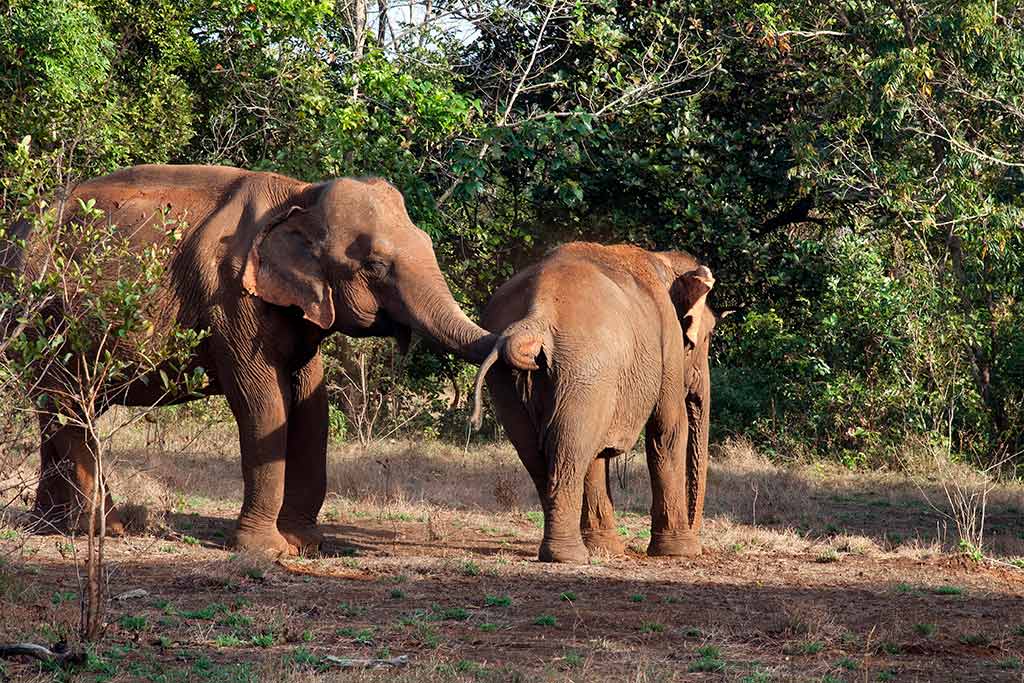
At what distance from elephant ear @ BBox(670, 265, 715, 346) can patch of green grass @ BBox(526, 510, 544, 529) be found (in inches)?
91.8

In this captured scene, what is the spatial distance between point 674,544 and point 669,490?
46 centimetres

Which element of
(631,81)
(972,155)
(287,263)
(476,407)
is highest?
(631,81)

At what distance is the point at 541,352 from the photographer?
10859 millimetres

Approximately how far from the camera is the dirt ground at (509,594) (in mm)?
7766

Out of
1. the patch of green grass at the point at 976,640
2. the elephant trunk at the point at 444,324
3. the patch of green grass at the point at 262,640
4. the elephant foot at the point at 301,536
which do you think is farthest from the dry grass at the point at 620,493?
the patch of green grass at the point at 262,640

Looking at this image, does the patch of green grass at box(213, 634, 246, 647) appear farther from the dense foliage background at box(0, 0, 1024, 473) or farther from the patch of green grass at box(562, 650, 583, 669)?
the dense foliage background at box(0, 0, 1024, 473)

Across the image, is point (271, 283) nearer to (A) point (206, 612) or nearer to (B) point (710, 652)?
(A) point (206, 612)

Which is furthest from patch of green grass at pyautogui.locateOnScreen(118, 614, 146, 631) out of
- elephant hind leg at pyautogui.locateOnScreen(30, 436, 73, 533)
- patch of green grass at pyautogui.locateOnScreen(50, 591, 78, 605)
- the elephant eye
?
elephant hind leg at pyautogui.locateOnScreen(30, 436, 73, 533)

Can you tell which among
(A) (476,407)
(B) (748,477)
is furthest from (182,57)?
(A) (476,407)

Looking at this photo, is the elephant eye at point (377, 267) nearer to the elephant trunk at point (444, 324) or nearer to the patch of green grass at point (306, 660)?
the elephant trunk at point (444, 324)

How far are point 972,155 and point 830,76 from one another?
4.07 m

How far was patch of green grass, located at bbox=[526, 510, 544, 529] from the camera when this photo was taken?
13969 millimetres

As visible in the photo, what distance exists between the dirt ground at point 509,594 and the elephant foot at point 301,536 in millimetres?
201

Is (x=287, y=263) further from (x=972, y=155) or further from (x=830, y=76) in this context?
(x=830, y=76)
